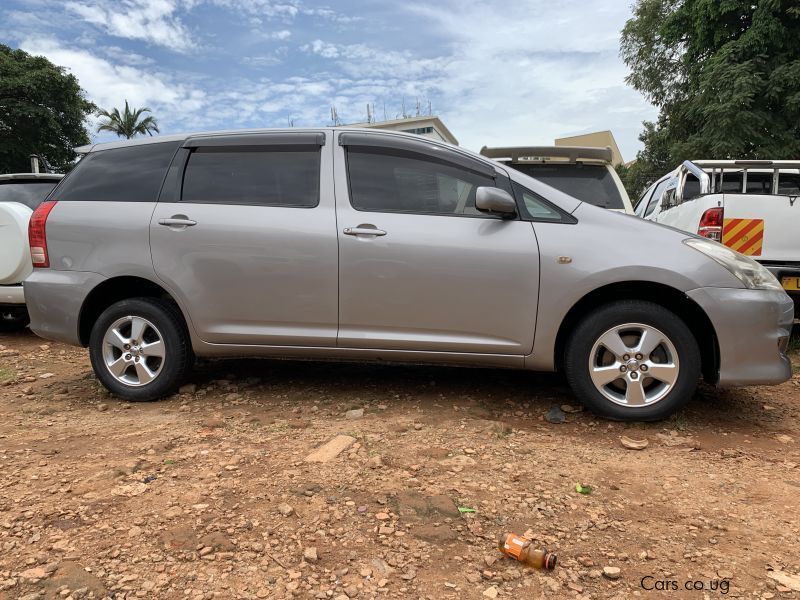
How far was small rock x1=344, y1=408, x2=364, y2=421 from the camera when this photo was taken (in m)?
3.37

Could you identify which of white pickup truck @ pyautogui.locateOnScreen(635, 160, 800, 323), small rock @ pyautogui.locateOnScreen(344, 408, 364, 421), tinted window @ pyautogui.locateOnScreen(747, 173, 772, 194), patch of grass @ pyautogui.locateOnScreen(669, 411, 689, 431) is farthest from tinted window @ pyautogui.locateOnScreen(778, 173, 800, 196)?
small rock @ pyautogui.locateOnScreen(344, 408, 364, 421)

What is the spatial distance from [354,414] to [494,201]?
1522 millimetres

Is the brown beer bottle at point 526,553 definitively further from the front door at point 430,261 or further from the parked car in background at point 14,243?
the parked car in background at point 14,243

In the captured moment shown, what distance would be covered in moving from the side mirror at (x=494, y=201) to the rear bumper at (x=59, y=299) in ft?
8.10

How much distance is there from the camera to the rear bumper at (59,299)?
3.66 metres

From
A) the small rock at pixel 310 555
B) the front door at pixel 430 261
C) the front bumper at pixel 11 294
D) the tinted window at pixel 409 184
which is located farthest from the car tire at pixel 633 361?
the front bumper at pixel 11 294

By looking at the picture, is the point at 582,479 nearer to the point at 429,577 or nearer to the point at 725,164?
the point at 429,577

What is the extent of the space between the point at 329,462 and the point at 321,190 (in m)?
1.70

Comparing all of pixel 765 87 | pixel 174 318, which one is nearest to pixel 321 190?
pixel 174 318

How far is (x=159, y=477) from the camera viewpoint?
2.60 metres

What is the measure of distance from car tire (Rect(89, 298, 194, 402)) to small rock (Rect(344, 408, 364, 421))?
1162mm

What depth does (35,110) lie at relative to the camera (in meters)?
26.0

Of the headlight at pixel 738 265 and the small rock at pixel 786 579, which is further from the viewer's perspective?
the headlight at pixel 738 265

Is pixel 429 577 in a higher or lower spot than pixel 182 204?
lower
